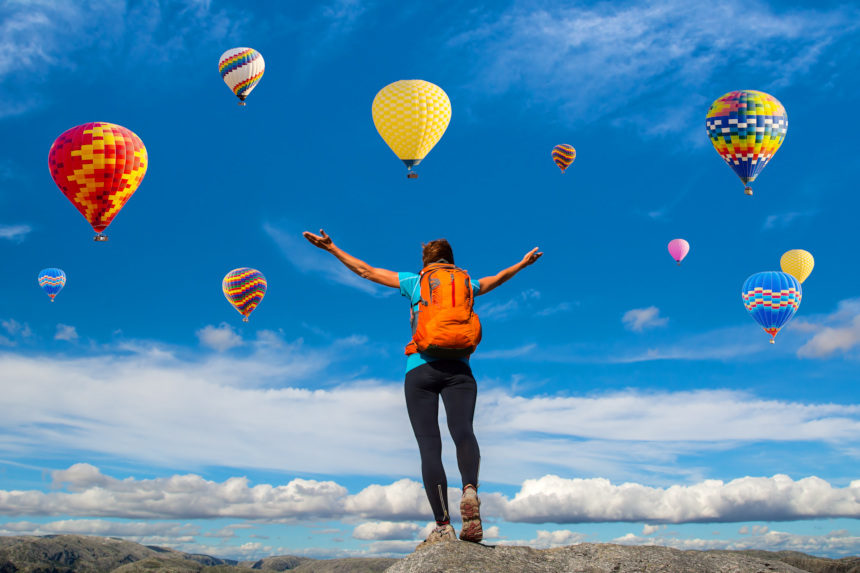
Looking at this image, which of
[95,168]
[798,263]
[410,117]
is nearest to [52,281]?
[95,168]

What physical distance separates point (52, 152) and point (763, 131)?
57.2 metres

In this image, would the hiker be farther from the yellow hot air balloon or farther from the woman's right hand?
the yellow hot air balloon

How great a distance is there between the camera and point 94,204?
5231 cm

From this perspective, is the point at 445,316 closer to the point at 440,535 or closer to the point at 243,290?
the point at 440,535

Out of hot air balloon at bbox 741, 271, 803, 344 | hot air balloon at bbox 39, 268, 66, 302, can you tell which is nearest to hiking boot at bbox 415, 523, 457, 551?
hot air balloon at bbox 741, 271, 803, 344

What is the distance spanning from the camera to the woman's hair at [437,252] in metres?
11.5

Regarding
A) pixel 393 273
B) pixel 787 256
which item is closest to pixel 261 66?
pixel 787 256

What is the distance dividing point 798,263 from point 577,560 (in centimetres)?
9258

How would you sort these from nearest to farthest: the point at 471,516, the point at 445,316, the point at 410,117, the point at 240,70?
the point at 471,516, the point at 445,316, the point at 410,117, the point at 240,70

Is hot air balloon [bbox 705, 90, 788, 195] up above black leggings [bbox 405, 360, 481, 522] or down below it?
above

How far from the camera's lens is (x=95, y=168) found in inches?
2040

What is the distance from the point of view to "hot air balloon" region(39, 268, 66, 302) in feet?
316

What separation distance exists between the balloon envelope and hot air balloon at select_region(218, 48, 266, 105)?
3348 centimetres

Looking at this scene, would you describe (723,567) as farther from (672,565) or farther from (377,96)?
(377,96)
